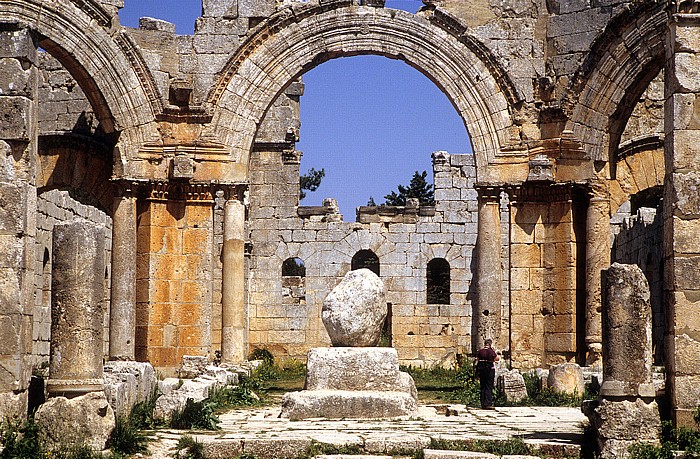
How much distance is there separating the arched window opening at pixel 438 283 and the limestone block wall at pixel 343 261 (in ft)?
8.89

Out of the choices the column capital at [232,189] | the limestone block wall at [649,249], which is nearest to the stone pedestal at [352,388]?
the column capital at [232,189]

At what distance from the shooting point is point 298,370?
23.2 m

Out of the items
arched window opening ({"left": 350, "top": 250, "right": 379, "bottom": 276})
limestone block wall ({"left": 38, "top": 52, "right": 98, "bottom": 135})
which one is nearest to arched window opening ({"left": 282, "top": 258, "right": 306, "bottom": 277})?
arched window opening ({"left": 350, "top": 250, "right": 379, "bottom": 276})

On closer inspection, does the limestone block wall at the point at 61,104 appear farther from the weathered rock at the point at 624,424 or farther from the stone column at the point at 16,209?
the weathered rock at the point at 624,424

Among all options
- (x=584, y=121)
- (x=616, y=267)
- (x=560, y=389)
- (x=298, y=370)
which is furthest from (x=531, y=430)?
(x=298, y=370)

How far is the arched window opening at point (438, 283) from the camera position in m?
29.9

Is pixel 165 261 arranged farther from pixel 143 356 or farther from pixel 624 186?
pixel 624 186

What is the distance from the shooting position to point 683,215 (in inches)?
409

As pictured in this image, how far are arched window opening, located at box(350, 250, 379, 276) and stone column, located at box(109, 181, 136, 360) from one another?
10037 millimetres

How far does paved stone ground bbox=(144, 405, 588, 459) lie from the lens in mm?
10289

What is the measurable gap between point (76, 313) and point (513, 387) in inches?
293

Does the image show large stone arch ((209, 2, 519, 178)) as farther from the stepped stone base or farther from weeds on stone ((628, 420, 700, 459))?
weeds on stone ((628, 420, 700, 459))

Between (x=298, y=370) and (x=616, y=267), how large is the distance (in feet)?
44.7

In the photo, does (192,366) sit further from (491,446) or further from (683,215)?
(683,215)
